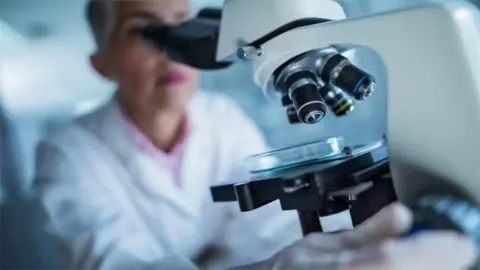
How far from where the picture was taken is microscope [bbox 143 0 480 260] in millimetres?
530

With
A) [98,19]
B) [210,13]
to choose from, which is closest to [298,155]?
[210,13]

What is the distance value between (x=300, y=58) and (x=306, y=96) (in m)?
0.07

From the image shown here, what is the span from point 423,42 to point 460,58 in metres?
0.04

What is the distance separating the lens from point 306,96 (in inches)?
24.1

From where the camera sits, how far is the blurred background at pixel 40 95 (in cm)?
112

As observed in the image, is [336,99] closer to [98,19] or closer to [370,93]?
[370,93]

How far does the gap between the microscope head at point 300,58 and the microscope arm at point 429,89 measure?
4 cm

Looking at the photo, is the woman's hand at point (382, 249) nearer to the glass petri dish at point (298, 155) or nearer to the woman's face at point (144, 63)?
the glass petri dish at point (298, 155)

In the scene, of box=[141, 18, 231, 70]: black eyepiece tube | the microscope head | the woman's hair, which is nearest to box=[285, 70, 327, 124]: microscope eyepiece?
the microscope head

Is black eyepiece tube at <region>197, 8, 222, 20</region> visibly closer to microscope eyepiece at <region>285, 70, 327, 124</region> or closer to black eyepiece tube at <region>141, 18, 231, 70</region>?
black eyepiece tube at <region>141, 18, 231, 70</region>

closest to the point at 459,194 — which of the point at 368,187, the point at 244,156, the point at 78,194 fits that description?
the point at 368,187

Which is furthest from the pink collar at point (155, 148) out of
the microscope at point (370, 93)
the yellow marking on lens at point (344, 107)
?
the yellow marking on lens at point (344, 107)

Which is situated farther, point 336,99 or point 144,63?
point 144,63

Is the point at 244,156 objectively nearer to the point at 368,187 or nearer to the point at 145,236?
the point at 145,236
